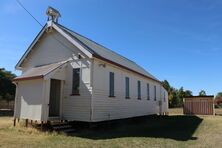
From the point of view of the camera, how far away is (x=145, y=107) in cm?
2356

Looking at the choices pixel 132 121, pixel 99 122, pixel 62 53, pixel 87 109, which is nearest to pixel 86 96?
pixel 87 109

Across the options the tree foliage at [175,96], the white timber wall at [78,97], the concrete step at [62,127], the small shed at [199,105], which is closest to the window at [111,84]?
the white timber wall at [78,97]

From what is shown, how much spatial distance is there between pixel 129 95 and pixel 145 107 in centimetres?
470

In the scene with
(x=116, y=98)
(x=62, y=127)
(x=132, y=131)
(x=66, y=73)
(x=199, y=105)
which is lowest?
(x=132, y=131)

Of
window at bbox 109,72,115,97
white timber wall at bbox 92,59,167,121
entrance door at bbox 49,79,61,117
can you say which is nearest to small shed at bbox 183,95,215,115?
white timber wall at bbox 92,59,167,121

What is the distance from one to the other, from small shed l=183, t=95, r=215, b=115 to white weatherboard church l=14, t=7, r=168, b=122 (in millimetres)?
13019

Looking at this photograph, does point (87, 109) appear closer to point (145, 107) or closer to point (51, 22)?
point (51, 22)

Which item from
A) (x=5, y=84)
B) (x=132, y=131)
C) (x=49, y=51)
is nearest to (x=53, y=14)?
(x=49, y=51)

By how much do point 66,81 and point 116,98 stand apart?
3.84 m

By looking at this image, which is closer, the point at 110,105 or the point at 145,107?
the point at 110,105

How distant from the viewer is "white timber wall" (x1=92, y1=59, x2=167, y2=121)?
14.7m

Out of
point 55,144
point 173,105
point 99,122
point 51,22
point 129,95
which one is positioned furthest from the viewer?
point 173,105

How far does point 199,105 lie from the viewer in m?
28.4

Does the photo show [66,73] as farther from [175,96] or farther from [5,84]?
[175,96]
